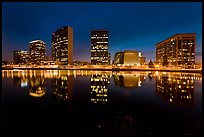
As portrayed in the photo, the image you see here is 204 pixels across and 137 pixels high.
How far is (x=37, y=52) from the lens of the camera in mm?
151250

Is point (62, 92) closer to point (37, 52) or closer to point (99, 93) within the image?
point (99, 93)

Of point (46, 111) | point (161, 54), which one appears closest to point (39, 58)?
point (161, 54)

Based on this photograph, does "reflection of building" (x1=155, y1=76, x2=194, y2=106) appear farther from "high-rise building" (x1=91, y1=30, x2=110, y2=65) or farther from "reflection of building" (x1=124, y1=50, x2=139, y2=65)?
"high-rise building" (x1=91, y1=30, x2=110, y2=65)

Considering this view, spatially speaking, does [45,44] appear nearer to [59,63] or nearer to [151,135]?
[59,63]

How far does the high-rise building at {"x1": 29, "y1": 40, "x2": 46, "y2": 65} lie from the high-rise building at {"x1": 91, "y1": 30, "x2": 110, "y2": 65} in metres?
44.0

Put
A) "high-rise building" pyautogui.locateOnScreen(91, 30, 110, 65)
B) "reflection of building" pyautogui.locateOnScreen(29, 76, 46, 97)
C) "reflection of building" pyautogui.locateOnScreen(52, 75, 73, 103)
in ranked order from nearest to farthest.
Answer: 1. "reflection of building" pyautogui.locateOnScreen(52, 75, 73, 103)
2. "reflection of building" pyautogui.locateOnScreen(29, 76, 46, 97)
3. "high-rise building" pyautogui.locateOnScreen(91, 30, 110, 65)

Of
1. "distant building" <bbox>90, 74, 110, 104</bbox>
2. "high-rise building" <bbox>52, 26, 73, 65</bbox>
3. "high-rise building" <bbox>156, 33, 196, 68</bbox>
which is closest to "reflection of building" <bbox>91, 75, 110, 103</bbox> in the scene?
"distant building" <bbox>90, 74, 110, 104</bbox>

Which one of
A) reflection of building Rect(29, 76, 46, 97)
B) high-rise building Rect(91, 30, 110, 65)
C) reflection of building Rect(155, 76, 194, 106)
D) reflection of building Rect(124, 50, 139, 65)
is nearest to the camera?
reflection of building Rect(155, 76, 194, 106)

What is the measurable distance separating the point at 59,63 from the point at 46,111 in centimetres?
13522

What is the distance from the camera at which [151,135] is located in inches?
205

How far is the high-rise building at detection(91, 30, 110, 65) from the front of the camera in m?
150

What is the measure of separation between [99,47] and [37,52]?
178 ft

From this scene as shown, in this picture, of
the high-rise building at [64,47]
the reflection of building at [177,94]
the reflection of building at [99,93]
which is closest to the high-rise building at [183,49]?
the high-rise building at [64,47]

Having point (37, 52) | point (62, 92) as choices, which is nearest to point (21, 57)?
point (37, 52)
